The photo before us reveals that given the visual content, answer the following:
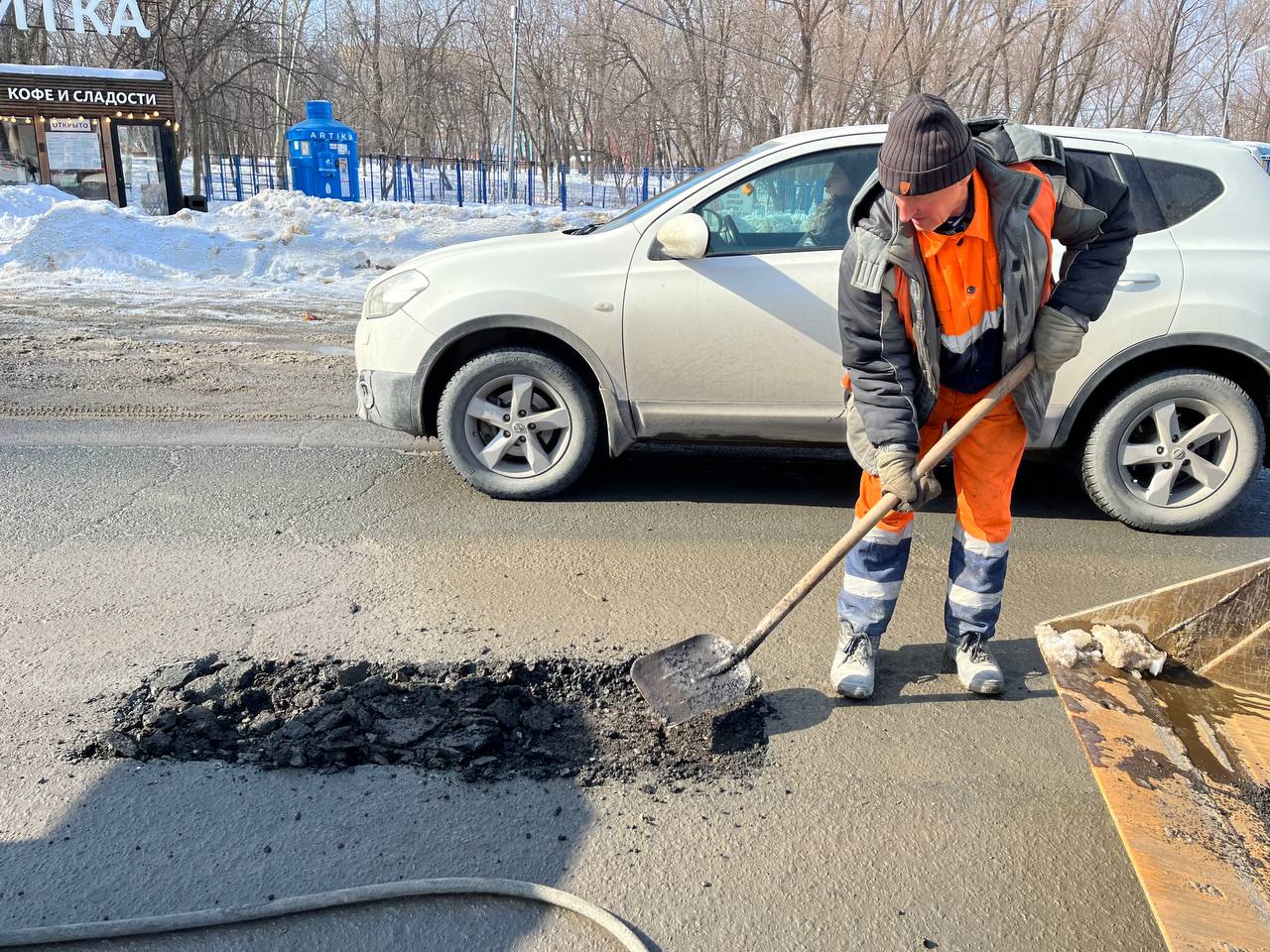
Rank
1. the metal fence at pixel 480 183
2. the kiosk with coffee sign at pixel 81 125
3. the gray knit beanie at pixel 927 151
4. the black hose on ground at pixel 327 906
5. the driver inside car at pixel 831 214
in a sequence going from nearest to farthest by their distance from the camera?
the black hose on ground at pixel 327 906, the gray knit beanie at pixel 927 151, the driver inside car at pixel 831 214, the kiosk with coffee sign at pixel 81 125, the metal fence at pixel 480 183

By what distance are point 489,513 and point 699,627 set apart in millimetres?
1575

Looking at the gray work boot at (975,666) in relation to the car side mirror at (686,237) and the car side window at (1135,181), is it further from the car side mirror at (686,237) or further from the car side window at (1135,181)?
the car side window at (1135,181)

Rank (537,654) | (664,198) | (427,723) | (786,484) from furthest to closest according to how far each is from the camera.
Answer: (786,484) < (664,198) < (537,654) < (427,723)

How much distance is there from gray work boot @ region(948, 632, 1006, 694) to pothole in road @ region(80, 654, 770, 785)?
732 millimetres

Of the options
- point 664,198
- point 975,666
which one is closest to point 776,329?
point 664,198

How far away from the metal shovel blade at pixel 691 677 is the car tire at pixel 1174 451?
246 centimetres

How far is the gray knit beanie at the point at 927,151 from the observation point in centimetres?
256

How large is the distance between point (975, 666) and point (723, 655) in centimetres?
88

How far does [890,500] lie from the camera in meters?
3.05

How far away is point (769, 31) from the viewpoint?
81.4 ft

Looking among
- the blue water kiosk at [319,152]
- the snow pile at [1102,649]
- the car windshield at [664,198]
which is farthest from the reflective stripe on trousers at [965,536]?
the blue water kiosk at [319,152]

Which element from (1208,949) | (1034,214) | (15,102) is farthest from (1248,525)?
(15,102)

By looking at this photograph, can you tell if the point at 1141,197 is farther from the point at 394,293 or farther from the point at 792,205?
the point at 394,293

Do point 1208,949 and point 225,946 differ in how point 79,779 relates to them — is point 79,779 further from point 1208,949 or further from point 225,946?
point 1208,949
